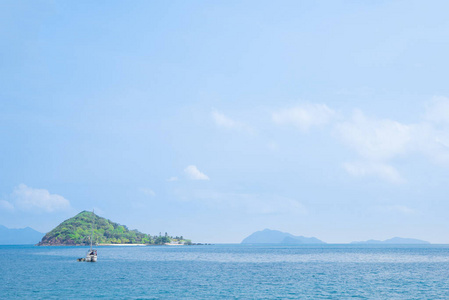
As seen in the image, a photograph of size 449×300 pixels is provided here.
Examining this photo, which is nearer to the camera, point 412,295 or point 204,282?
point 412,295

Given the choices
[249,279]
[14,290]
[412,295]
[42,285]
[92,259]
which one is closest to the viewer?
[412,295]

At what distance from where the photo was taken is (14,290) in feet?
228

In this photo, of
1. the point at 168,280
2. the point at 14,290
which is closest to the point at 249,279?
the point at 168,280

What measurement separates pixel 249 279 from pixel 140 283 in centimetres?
2281

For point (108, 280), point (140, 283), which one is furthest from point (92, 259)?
point (140, 283)

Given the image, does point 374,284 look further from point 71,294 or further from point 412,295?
point 71,294

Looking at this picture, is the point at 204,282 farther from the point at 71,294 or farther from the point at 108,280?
the point at 71,294

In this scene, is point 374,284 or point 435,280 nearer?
point 374,284

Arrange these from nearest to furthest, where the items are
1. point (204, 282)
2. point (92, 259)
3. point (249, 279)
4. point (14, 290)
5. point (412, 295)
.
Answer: point (412, 295)
point (14, 290)
point (204, 282)
point (249, 279)
point (92, 259)

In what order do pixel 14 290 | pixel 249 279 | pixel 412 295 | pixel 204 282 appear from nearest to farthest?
pixel 412 295 < pixel 14 290 < pixel 204 282 < pixel 249 279

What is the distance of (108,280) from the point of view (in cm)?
8519

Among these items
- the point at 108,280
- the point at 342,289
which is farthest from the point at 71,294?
the point at 342,289

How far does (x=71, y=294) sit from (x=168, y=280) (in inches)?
930

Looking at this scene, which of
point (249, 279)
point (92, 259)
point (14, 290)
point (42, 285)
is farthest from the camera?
point (92, 259)
